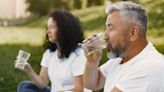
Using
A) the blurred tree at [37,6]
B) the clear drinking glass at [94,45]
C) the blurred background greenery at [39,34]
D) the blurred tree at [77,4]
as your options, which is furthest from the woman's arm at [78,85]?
the blurred tree at [37,6]

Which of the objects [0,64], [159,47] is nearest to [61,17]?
[0,64]

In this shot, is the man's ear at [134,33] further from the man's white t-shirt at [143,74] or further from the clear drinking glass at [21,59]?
the clear drinking glass at [21,59]

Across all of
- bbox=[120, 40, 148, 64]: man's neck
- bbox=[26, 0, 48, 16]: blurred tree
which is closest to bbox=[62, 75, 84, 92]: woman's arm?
bbox=[120, 40, 148, 64]: man's neck

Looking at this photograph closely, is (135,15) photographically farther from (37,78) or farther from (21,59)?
(37,78)

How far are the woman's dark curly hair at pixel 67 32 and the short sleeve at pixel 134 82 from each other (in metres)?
1.55

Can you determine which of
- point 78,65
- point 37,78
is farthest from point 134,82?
point 37,78

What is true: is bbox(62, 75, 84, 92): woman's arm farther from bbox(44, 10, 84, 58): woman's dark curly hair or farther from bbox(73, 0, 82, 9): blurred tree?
bbox(73, 0, 82, 9): blurred tree

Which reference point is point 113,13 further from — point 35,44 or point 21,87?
point 35,44

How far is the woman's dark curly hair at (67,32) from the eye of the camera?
4.31m

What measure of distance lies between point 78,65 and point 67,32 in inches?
11.5

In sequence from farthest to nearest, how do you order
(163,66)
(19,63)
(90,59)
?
1. (19,63)
2. (90,59)
3. (163,66)

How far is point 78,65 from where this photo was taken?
13.9ft

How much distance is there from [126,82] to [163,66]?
21cm

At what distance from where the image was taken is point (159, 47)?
9031mm
